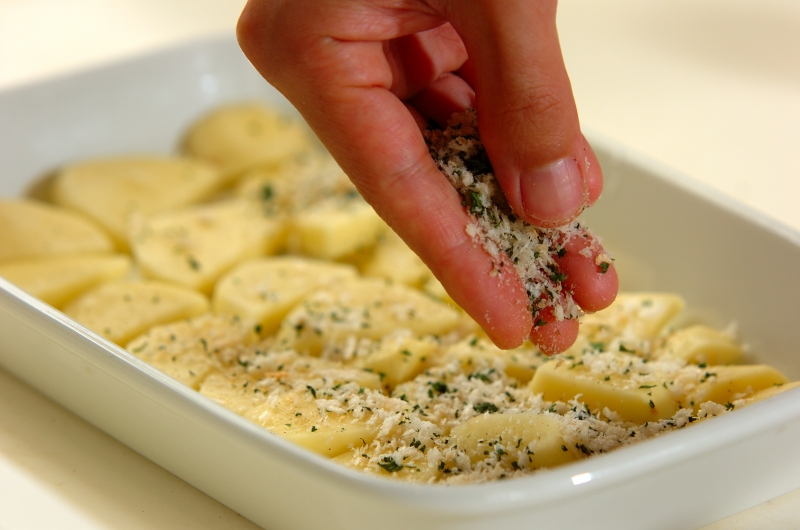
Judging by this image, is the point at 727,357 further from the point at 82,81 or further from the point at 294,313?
the point at 82,81

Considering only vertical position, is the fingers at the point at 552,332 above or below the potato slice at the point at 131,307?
above

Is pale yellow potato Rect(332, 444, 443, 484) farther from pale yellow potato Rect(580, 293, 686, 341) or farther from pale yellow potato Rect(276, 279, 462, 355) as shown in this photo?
pale yellow potato Rect(580, 293, 686, 341)

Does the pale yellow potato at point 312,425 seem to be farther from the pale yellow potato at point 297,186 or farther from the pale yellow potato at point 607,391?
the pale yellow potato at point 297,186

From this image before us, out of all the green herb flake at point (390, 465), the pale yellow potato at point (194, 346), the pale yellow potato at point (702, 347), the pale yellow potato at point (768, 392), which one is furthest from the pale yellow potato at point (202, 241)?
the pale yellow potato at point (768, 392)

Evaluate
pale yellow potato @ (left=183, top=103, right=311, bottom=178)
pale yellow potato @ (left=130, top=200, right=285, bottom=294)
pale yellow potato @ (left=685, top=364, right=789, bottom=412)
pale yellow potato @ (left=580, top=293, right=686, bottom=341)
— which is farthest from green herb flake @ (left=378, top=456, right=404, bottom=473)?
pale yellow potato @ (left=183, top=103, right=311, bottom=178)

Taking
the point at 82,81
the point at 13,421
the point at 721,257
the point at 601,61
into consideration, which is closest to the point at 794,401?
the point at 721,257

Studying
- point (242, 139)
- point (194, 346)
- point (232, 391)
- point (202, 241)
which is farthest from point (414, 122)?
point (242, 139)

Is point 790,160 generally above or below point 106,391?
below
